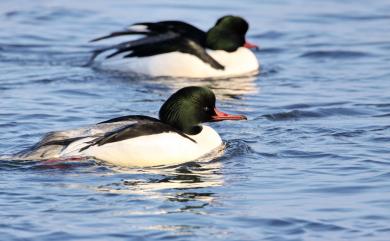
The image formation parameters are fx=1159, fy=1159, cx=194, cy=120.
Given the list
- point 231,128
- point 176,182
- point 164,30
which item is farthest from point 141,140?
point 164,30

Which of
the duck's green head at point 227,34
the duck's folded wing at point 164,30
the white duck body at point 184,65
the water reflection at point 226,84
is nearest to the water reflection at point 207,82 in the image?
the water reflection at point 226,84

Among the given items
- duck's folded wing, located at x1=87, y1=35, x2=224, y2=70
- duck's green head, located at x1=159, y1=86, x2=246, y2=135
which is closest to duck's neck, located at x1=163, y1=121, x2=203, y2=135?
duck's green head, located at x1=159, y1=86, x2=246, y2=135

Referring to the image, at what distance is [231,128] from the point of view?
47.8 feet

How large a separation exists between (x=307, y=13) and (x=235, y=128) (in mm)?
9801

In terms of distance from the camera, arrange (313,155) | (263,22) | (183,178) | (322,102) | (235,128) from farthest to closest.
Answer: (263,22)
(322,102)
(235,128)
(313,155)
(183,178)

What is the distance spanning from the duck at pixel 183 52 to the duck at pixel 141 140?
5.92 meters

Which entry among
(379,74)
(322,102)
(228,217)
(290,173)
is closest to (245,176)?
(290,173)

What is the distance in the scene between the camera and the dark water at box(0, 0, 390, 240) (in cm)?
1015

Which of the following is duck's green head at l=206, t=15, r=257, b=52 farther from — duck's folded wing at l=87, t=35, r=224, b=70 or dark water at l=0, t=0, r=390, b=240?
dark water at l=0, t=0, r=390, b=240

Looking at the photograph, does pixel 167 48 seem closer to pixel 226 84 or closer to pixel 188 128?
pixel 226 84

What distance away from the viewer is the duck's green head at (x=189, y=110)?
12672 mm

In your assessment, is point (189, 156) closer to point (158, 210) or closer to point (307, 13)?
point (158, 210)

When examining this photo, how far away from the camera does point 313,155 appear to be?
12820mm

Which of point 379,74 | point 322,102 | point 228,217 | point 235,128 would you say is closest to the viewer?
point 228,217
